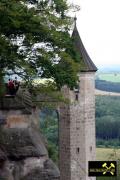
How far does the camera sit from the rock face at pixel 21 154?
778 inches

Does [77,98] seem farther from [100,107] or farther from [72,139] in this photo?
[100,107]

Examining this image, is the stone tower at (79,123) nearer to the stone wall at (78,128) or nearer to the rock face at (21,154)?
the stone wall at (78,128)

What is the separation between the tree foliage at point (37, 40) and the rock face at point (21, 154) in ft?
5.94

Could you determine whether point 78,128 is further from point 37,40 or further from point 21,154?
point 21,154

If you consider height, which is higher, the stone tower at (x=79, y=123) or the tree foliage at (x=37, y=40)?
the tree foliage at (x=37, y=40)

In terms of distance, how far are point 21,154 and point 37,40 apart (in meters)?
4.76

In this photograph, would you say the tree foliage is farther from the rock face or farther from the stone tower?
the stone tower

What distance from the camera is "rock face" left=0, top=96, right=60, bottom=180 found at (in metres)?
19.8

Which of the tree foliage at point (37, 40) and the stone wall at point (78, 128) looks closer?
the tree foliage at point (37, 40)

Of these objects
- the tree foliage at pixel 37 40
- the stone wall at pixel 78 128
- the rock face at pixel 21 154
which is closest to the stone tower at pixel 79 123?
the stone wall at pixel 78 128

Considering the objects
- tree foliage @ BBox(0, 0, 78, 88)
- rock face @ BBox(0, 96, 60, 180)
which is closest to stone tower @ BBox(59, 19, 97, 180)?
tree foliage @ BBox(0, 0, 78, 88)

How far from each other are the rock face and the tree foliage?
1811 mm

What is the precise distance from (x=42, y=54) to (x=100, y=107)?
4313 inches

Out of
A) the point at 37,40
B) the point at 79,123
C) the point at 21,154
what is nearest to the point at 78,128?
the point at 79,123
